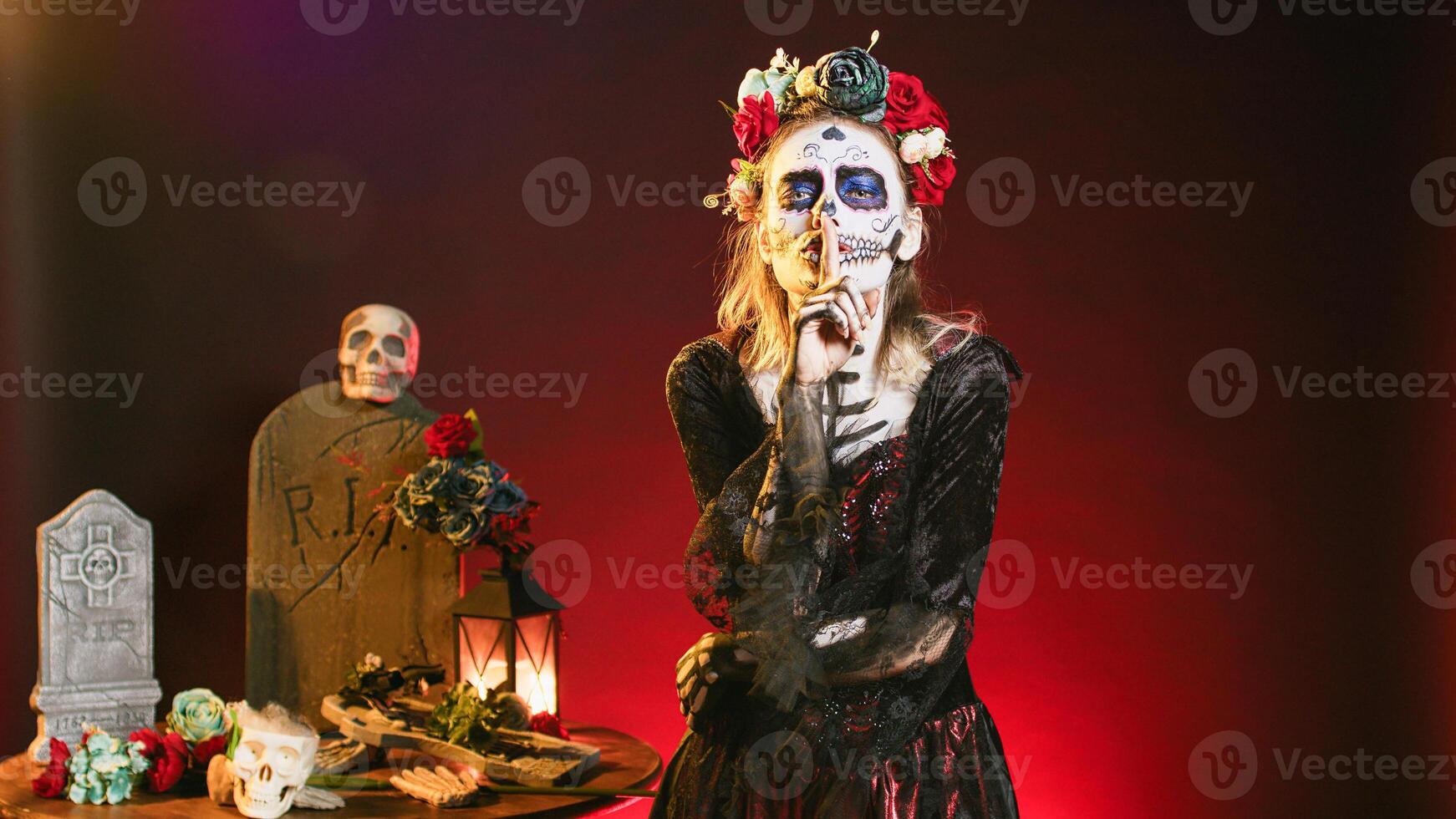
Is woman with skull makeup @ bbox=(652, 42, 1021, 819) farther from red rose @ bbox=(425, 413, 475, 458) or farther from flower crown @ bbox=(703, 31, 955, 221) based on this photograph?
red rose @ bbox=(425, 413, 475, 458)

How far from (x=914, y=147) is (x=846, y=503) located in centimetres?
47

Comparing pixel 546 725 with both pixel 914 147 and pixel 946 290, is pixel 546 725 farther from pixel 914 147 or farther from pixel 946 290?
pixel 914 147

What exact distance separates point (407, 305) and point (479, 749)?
145 centimetres

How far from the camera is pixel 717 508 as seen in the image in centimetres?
179

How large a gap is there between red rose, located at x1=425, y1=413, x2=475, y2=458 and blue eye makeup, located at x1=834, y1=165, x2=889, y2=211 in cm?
158

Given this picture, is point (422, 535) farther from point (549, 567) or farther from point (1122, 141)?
point (1122, 141)

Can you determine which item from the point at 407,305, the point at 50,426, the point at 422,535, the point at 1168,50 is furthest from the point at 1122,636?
the point at 50,426
